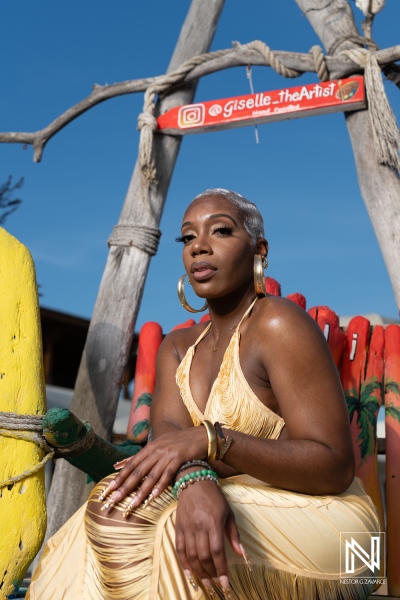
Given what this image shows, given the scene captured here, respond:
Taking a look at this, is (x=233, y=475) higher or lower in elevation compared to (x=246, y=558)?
higher

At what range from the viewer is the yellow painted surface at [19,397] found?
1934 mm

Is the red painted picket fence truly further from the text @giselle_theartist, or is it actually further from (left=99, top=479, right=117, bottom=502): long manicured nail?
(left=99, top=479, right=117, bottom=502): long manicured nail

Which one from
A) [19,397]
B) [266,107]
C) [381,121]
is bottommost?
[19,397]

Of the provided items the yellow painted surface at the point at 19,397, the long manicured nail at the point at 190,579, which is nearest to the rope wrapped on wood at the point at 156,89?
the yellow painted surface at the point at 19,397

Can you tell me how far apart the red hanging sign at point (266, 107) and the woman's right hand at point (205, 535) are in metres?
2.81

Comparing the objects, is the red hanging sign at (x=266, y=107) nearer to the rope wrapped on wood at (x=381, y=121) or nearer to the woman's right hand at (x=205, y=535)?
the rope wrapped on wood at (x=381, y=121)

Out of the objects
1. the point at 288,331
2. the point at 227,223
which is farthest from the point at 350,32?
the point at 288,331

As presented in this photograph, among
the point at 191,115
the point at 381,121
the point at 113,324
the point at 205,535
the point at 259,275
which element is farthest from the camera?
the point at 191,115

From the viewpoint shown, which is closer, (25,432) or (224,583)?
(224,583)

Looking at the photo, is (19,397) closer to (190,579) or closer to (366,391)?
(190,579)

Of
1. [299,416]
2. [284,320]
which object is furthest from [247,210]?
[299,416]

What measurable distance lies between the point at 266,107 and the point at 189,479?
2.81m

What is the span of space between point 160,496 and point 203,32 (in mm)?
3504

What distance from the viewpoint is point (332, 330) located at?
3.53 metres
